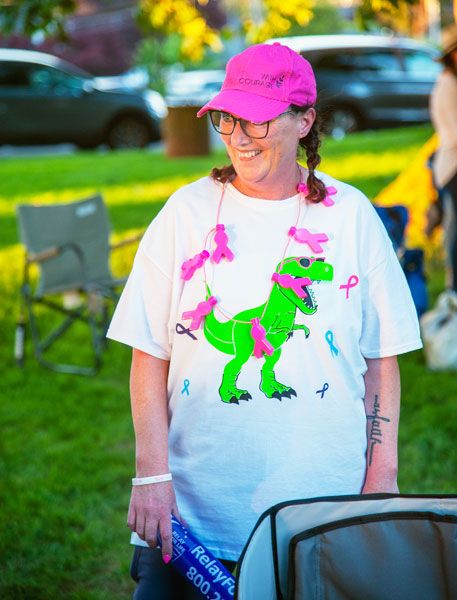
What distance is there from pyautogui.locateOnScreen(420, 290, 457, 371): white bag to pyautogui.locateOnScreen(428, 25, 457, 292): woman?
0.41 meters

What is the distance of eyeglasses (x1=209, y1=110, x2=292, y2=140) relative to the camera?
228 cm

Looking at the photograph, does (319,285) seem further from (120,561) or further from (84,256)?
(84,256)

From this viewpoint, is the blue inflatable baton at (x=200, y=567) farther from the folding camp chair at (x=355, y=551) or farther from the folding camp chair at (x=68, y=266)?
the folding camp chair at (x=68, y=266)

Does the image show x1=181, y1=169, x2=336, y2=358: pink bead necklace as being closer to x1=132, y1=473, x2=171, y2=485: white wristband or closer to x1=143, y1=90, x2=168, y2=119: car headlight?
x1=132, y1=473, x2=171, y2=485: white wristband

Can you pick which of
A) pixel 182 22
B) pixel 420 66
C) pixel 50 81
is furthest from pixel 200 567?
pixel 420 66

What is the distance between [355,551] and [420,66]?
1842 centimetres

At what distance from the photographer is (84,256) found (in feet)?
23.9

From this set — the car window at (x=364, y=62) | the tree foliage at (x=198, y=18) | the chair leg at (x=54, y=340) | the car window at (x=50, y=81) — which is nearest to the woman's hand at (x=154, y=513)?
the chair leg at (x=54, y=340)

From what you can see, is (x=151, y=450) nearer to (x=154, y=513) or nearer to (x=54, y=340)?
(x=154, y=513)

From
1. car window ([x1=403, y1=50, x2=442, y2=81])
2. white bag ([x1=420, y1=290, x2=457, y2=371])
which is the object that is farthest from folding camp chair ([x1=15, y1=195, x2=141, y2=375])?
car window ([x1=403, y1=50, x2=442, y2=81])

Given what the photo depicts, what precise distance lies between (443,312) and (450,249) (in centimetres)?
56

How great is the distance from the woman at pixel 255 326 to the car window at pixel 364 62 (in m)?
17.3

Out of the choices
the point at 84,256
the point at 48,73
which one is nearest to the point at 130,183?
the point at 48,73

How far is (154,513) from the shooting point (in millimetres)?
2326
